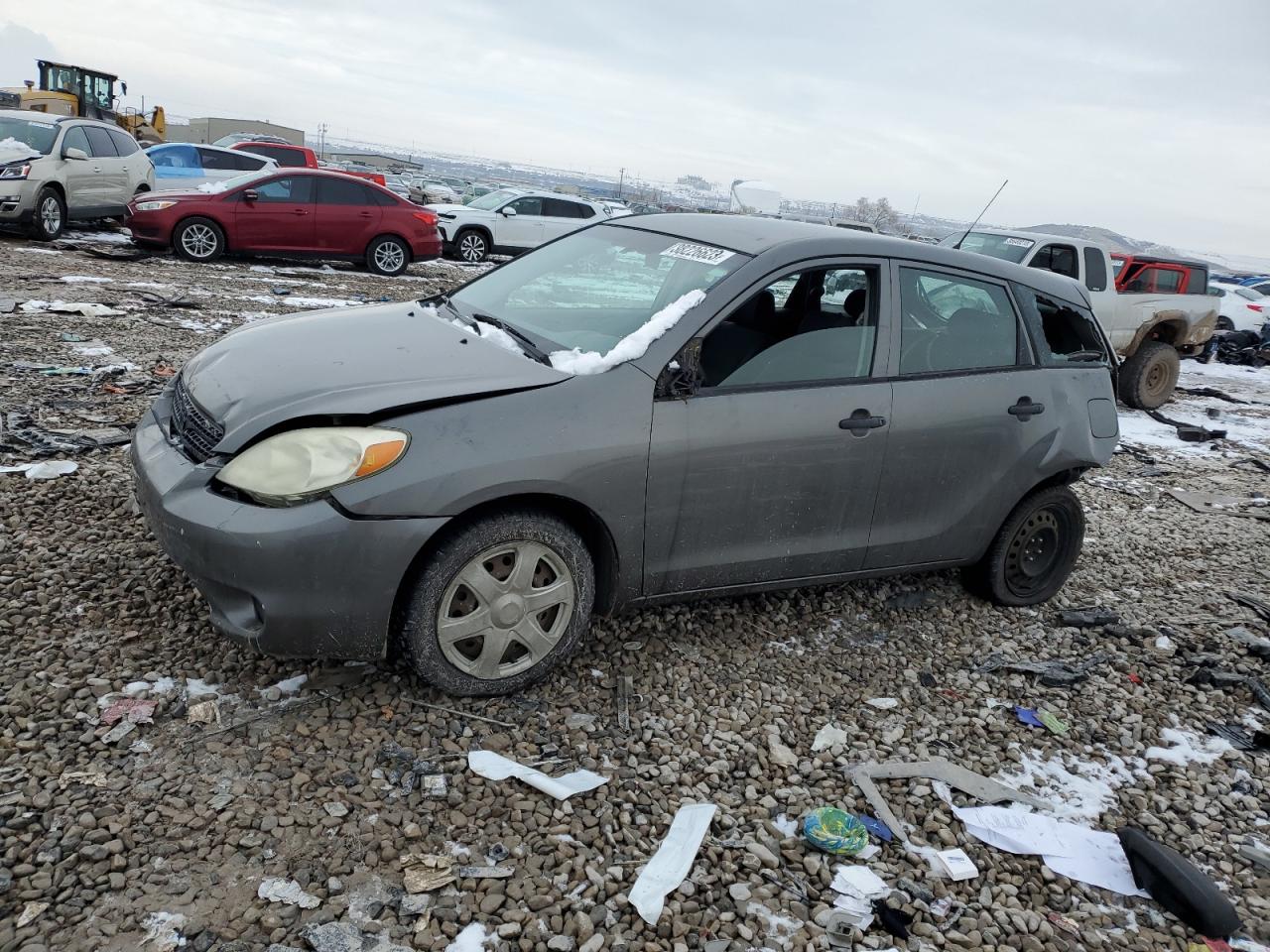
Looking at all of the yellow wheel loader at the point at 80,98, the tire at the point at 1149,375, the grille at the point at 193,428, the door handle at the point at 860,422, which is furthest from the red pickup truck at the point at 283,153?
the door handle at the point at 860,422

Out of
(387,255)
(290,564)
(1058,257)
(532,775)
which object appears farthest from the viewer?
(387,255)

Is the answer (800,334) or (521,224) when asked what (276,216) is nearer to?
(521,224)

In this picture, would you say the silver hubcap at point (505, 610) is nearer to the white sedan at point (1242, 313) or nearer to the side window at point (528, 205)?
the side window at point (528, 205)

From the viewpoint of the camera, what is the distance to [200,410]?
3.33 m

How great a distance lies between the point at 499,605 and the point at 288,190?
43.0 feet

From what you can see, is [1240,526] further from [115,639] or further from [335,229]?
[335,229]

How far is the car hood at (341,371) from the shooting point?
311cm

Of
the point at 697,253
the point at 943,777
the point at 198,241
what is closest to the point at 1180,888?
the point at 943,777

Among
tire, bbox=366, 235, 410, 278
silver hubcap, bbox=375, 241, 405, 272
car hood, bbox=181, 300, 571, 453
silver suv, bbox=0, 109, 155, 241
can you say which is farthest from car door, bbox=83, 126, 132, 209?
car hood, bbox=181, 300, 571, 453

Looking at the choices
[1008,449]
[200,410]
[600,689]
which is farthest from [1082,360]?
[200,410]

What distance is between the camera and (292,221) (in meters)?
14.5

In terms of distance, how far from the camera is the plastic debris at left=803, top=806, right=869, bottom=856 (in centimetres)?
291

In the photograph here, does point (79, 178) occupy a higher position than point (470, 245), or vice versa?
point (79, 178)

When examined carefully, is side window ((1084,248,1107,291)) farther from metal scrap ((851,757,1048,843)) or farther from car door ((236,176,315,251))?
car door ((236,176,315,251))
